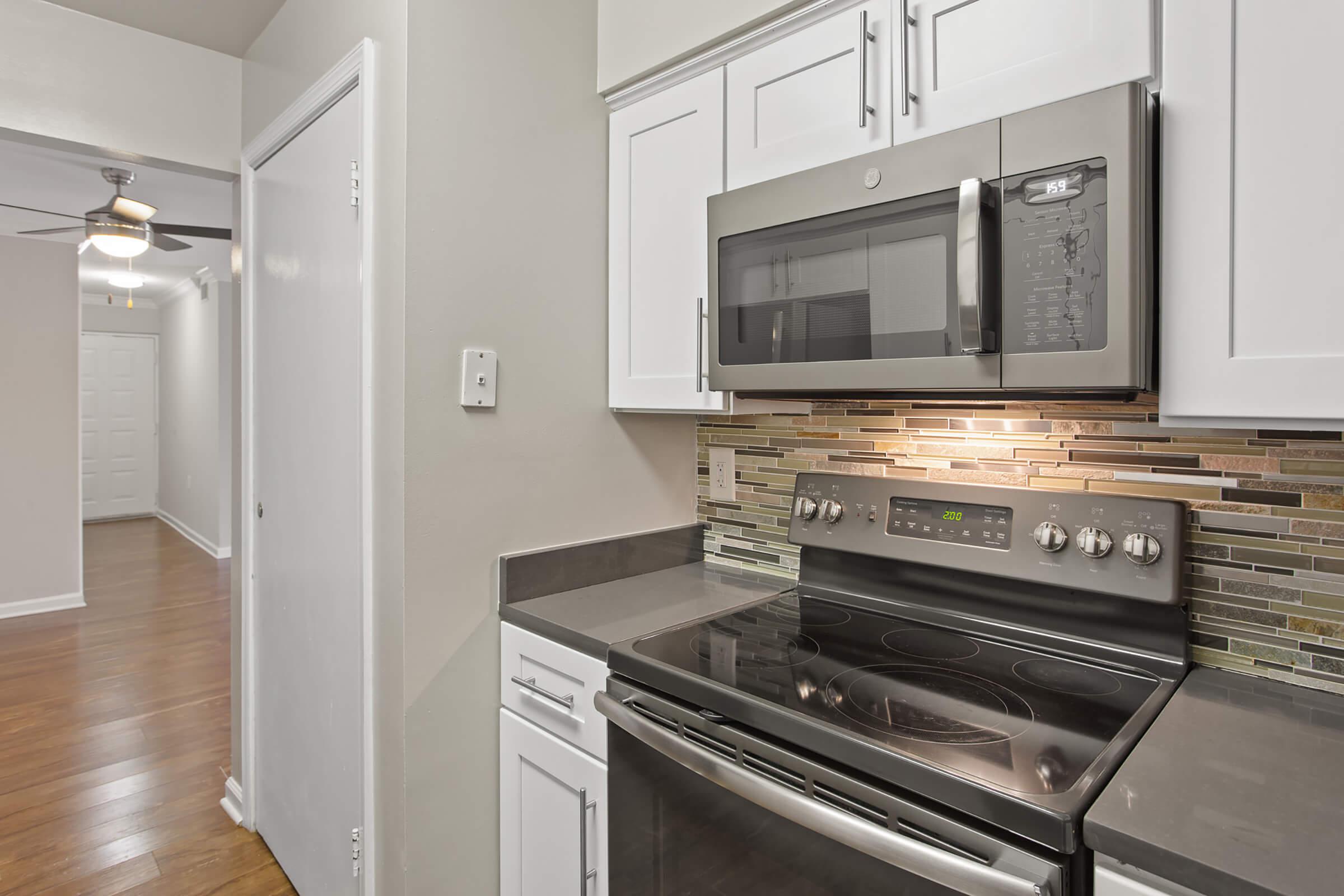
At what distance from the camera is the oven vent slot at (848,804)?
0.88 meters

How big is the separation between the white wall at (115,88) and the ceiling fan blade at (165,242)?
76.6 inches

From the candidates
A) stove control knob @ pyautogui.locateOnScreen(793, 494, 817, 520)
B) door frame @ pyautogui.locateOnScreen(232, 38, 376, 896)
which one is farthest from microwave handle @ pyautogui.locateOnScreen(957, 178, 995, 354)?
door frame @ pyautogui.locateOnScreen(232, 38, 376, 896)

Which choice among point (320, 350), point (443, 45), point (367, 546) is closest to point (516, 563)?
point (367, 546)

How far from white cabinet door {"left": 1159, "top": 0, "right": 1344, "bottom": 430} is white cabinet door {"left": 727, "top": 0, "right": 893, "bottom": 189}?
423 mm

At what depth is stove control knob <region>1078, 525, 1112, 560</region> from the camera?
46.5 inches

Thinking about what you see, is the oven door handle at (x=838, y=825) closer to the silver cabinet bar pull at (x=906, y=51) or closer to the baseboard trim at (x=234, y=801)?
the silver cabinet bar pull at (x=906, y=51)

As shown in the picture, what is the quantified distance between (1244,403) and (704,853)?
970mm

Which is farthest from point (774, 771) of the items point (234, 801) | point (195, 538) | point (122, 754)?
point (195, 538)

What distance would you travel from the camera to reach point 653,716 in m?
1.18

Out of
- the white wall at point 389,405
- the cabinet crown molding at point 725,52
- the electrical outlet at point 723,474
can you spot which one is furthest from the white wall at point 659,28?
the electrical outlet at point 723,474

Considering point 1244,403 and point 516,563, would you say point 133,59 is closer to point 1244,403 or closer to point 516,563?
point 516,563

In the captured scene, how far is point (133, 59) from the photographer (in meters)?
1.93

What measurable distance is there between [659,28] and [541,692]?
1437mm

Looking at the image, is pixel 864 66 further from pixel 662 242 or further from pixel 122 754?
pixel 122 754
